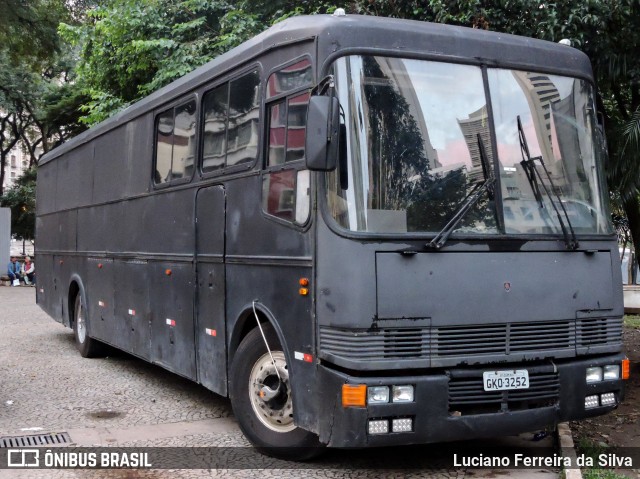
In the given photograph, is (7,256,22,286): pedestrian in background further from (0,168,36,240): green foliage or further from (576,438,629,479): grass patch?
(576,438,629,479): grass patch

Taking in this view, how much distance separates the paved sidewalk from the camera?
19.4 feet

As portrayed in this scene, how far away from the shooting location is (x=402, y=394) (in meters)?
5.19

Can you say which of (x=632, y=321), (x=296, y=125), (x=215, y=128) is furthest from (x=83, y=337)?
(x=632, y=321)

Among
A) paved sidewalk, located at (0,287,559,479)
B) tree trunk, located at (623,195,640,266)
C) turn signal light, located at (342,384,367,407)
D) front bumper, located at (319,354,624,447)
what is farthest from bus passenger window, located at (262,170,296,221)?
tree trunk, located at (623,195,640,266)

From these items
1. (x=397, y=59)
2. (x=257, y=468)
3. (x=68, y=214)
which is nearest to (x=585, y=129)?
(x=397, y=59)

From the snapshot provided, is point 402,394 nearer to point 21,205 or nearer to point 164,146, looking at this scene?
point 164,146

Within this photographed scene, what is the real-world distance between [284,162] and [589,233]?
2.37 metres

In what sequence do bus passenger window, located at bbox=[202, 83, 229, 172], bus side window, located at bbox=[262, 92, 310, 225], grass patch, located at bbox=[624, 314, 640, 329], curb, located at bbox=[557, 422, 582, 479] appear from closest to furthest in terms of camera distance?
curb, located at bbox=[557, 422, 582, 479] → bus side window, located at bbox=[262, 92, 310, 225] → bus passenger window, located at bbox=[202, 83, 229, 172] → grass patch, located at bbox=[624, 314, 640, 329]

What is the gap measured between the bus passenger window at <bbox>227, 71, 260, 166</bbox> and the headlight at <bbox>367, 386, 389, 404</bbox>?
226cm

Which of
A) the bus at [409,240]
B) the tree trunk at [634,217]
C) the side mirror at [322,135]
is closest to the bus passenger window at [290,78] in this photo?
the bus at [409,240]

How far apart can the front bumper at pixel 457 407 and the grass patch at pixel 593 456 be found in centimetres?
44

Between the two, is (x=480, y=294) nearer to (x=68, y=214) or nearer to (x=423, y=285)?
(x=423, y=285)

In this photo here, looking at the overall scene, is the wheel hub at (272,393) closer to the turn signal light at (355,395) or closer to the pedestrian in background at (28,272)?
the turn signal light at (355,395)

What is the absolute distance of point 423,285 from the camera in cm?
532
